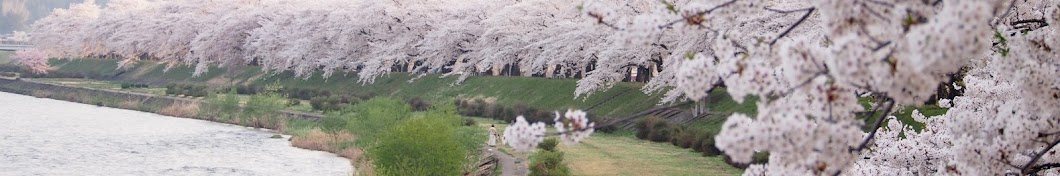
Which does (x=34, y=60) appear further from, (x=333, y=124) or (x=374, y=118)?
(x=374, y=118)

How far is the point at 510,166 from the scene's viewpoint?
34500 millimetres

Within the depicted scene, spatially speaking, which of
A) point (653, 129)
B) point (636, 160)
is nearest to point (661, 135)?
point (653, 129)

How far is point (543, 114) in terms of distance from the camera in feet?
173

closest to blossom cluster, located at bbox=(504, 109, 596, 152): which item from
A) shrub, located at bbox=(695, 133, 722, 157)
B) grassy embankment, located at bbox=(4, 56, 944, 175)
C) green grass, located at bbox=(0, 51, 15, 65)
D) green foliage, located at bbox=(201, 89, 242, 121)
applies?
grassy embankment, located at bbox=(4, 56, 944, 175)

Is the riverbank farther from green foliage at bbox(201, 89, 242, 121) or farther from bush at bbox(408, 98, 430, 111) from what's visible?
bush at bbox(408, 98, 430, 111)

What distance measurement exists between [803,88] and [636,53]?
40.4 metres

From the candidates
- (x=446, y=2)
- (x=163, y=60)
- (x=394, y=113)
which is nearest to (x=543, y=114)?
(x=394, y=113)

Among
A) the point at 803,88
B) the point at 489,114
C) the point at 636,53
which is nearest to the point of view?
the point at 803,88

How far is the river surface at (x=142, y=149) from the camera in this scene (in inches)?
1554

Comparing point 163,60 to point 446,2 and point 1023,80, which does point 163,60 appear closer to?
point 446,2

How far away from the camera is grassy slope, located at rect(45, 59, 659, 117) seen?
52.8m

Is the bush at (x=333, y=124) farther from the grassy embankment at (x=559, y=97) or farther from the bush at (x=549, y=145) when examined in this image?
the bush at (x=549, y=145)

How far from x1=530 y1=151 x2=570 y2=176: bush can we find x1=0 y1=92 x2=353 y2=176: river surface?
942 cm

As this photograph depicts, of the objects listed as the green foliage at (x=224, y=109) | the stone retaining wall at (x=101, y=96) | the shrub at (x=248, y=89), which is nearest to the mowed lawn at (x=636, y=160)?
the stone retaining wall at (x=101, y=96)
